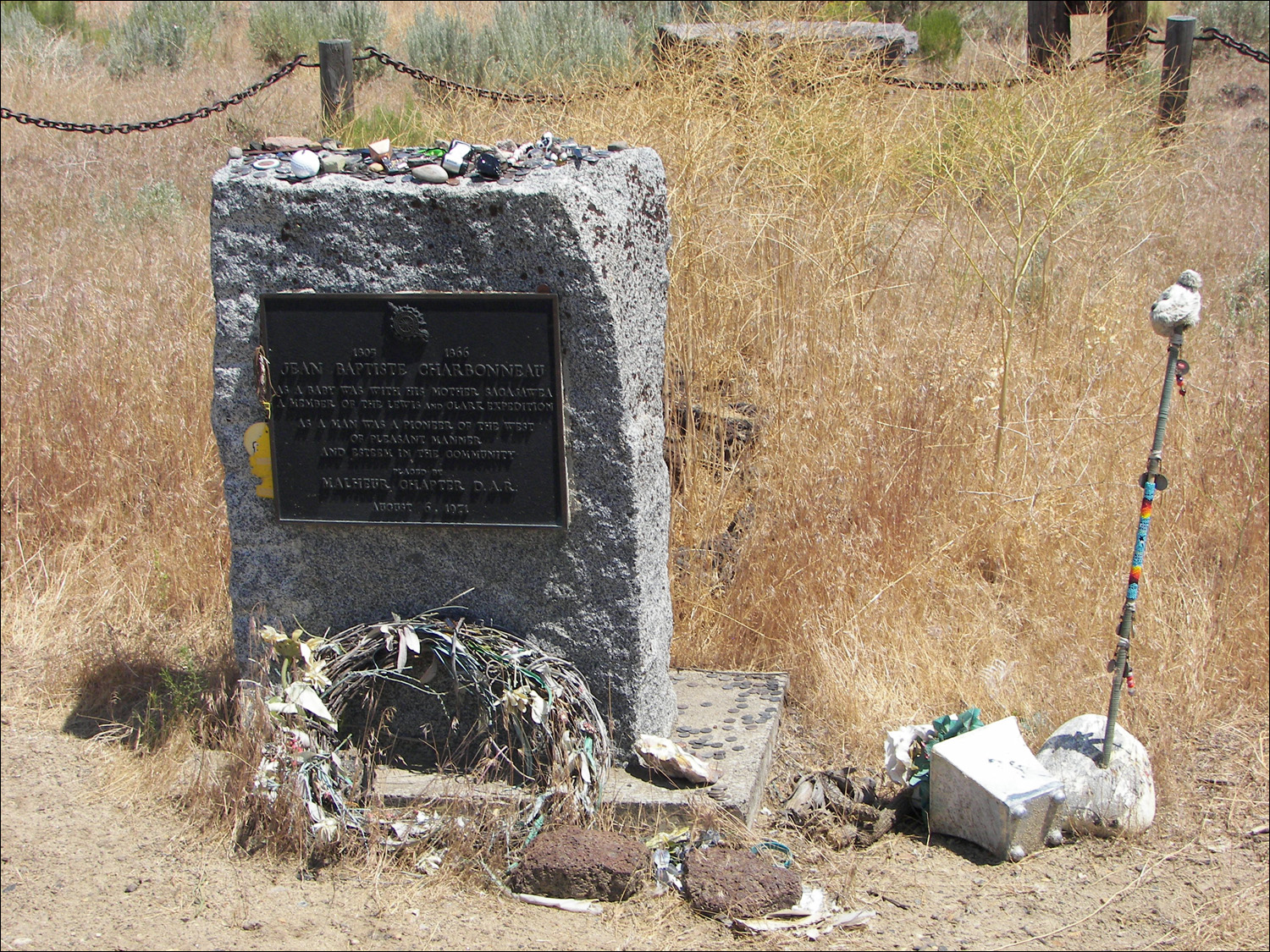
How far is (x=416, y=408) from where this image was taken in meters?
2.76

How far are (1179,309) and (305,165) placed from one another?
7.21 feet

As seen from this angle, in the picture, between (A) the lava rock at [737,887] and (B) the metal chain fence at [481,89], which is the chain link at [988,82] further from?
(A) the lava rock at [737,887]

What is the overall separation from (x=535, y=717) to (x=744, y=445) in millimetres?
1830

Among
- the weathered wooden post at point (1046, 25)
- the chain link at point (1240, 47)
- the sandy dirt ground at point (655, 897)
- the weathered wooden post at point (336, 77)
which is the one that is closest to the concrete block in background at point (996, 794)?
the sandy dirt ground at point (655, 897)

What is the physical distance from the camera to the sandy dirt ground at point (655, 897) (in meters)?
2.37

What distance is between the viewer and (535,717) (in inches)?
104

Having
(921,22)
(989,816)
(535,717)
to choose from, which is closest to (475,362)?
(535,717)

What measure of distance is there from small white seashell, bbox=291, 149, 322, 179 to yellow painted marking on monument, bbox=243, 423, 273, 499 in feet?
2.13

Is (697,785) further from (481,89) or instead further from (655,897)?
(481,89)

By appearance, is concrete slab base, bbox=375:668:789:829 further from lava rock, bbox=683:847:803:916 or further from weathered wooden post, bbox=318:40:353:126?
weathered wooden post, bbox=318:40:353:126

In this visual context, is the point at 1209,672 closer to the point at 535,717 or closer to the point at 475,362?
the point at 535,717

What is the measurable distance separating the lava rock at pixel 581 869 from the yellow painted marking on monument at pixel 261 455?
3.85ft

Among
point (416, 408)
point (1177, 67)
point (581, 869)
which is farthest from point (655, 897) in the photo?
point (1177, 67)

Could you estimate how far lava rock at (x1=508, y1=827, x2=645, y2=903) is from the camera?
8.04 ft
